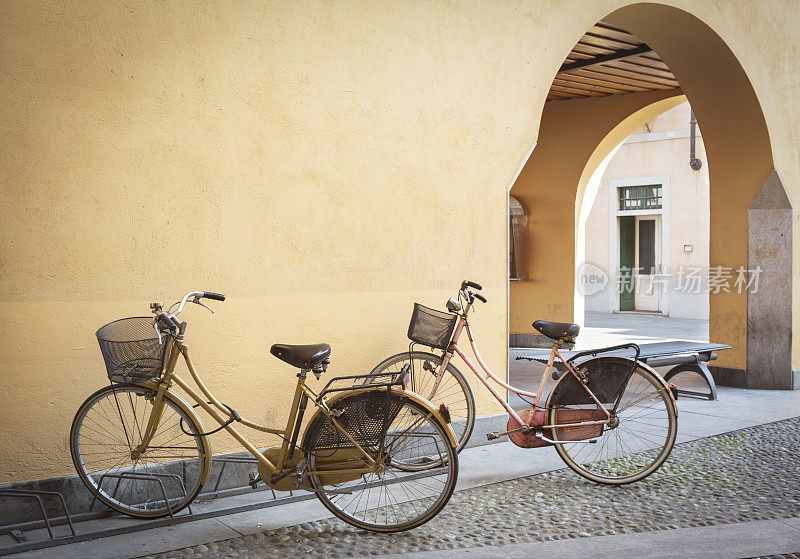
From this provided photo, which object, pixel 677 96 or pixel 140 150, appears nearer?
pixel 140 150

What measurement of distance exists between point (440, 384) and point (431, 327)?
1.34 ft

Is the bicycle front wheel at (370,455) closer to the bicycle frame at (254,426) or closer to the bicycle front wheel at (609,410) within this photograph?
the bicycle frame at (254,426)

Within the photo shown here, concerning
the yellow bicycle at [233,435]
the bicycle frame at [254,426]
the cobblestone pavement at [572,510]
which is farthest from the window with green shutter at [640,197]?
the bicycle frame at [254,426]

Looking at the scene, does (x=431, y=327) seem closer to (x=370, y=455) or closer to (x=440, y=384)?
(x=440, y=384)

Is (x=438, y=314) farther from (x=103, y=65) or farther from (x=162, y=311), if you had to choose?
(x=103, y=65)

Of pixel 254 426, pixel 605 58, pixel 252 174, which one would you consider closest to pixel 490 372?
pixel 254 426

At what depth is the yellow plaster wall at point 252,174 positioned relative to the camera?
390 cm

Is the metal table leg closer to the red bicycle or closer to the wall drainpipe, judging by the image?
the red bicycle

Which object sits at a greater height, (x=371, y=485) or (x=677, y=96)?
(x=677, y=96)

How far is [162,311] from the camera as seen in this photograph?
164 inches

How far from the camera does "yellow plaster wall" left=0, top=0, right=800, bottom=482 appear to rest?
3904 millimetres

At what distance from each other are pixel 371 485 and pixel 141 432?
1.22m

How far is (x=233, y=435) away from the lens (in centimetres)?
403

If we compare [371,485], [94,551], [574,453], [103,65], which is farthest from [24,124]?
[574,453]
